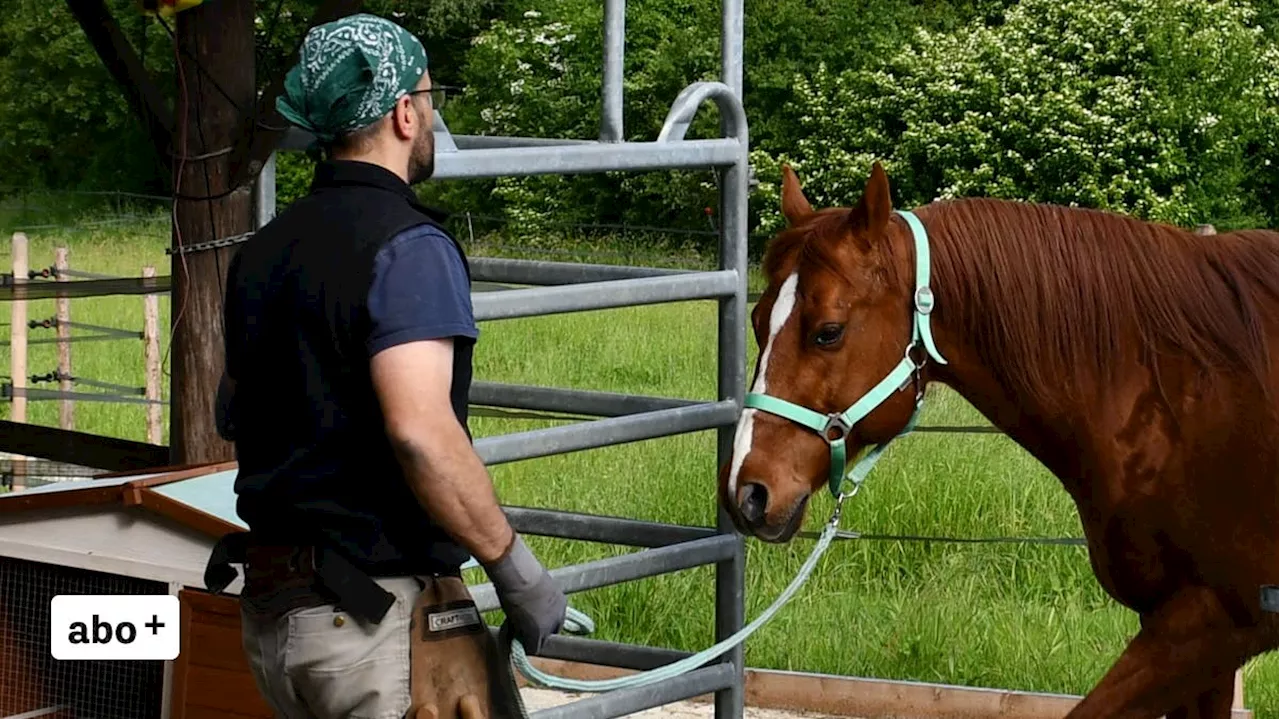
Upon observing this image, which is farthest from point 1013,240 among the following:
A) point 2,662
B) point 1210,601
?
point 2,662

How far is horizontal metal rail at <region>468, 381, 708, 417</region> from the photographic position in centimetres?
409

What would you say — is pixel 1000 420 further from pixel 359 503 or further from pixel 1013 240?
pixel 359 503

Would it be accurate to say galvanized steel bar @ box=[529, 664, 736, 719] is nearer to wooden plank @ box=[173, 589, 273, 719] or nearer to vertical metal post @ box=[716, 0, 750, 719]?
vertical metal post @ box=[716, 0, 750, 719]

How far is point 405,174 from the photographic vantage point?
2.52 metres

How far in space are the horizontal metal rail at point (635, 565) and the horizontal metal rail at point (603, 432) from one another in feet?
0.84

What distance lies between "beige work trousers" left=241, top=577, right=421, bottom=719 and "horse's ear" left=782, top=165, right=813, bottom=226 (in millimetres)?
1477

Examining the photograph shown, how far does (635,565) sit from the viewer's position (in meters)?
3.87

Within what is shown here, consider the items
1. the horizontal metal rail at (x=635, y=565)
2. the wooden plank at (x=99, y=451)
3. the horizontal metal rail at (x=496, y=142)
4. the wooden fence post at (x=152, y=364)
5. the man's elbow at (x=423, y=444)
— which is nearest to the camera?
the man's elbow at (x=423, y=444)

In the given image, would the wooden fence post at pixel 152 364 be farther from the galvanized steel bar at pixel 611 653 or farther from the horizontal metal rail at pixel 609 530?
the horizontal metal rail at pixel 609 530

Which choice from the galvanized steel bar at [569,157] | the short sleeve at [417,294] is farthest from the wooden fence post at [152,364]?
the short sleeve at [417,294]

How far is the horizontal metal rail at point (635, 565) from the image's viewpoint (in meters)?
3.63

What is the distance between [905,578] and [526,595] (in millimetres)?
3879

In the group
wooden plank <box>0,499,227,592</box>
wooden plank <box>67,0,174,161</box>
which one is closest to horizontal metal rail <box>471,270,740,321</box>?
wooden plank <box>0,499,227,592</box>

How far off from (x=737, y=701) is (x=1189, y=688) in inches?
47.2
